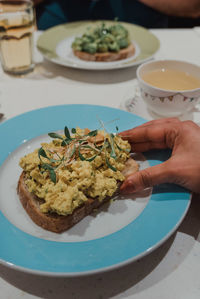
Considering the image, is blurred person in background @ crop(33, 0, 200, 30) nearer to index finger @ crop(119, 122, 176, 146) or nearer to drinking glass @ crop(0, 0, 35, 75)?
drinking glass @ crop(0, 0, 35, 75)

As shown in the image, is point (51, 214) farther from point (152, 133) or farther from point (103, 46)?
point (103, 46)

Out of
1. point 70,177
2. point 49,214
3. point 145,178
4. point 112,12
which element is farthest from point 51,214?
point 112,12

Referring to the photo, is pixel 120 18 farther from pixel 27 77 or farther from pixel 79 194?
pixel 79 194

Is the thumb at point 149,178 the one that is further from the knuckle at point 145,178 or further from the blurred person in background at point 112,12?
the blurred person in background at point 112,12

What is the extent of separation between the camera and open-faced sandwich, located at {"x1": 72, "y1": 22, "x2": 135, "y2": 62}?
167cm

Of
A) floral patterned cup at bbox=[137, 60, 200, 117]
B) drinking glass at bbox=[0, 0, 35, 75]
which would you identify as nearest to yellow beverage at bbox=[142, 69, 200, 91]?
floral patterned cup at bbox=[137, 60, 200, 117]

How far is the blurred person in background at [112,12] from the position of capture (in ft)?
9.36

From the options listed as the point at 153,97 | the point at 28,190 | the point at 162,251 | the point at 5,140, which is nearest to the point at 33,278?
the point at 28,190

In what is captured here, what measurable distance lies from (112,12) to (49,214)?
9.06 feet

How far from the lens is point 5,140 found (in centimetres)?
110

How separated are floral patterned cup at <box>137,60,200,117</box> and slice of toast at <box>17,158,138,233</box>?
0.53 m

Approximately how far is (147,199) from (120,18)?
8.68 feet

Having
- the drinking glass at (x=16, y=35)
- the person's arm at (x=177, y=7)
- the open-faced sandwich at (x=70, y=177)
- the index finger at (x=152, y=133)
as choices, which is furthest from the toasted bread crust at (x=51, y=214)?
the person's arm at (x=177, y=7)

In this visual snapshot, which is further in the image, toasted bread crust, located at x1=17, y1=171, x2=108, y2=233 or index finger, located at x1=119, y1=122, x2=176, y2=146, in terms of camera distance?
→ index finger, located at x1=119, y1=122, x2=176, y2=146
